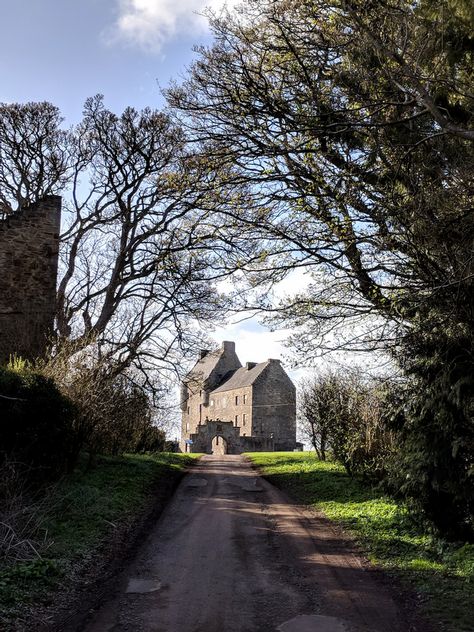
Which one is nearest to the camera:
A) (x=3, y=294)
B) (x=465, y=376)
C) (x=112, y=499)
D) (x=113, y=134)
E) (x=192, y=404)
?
(x=465, y=376)

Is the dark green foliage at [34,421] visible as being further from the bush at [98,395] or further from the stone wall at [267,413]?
the stone wall at [267,413]

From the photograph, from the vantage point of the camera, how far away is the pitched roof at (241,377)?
56.1 metres

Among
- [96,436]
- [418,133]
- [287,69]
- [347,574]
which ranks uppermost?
[287,69]

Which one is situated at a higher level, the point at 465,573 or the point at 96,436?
the point at 96,436

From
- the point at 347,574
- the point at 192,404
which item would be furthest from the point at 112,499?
the point at 192,404

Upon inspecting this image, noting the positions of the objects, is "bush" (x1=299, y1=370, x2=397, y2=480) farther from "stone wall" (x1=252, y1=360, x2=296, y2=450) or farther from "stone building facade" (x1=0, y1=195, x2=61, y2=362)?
"stone wall" (x1=252, y1=360, x2=296, y2=450)

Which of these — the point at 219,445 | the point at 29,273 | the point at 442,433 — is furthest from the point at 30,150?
the point at 219,445

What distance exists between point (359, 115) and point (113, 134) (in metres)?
14.3

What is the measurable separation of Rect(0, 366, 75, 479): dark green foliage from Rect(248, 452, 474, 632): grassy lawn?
5946 millimetres

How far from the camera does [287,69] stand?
8867 millimetres

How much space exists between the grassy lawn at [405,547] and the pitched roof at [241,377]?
1590 inches

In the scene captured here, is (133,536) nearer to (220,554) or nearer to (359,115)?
(220,554)

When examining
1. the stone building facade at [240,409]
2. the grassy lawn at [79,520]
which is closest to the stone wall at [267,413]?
the stone building facade at [240,409]

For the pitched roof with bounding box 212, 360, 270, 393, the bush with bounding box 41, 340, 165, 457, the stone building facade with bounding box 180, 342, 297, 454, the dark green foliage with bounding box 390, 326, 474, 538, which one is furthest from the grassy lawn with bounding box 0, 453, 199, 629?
the pitched roof with bounding box 212, 360, 270, 393
